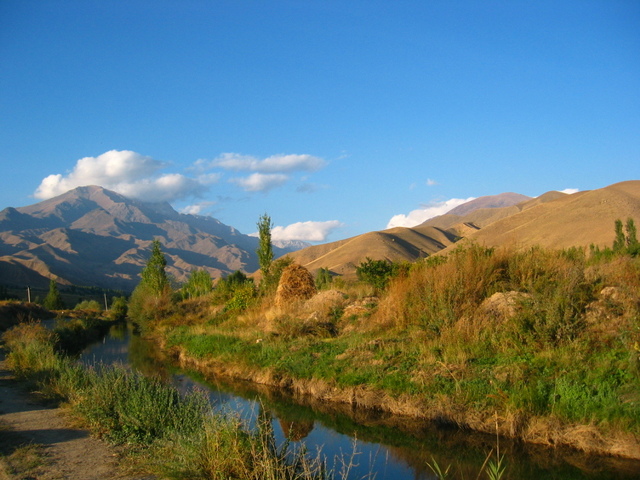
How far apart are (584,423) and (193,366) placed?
1596 cm

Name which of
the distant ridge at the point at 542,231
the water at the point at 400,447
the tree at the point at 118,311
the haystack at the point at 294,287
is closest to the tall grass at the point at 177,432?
the water at the point at 400,447

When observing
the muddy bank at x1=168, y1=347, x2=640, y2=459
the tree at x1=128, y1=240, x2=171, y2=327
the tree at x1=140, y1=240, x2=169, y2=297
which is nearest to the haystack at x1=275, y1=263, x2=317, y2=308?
the muddy bank at x1=168, y1=347, x2=640, y2=459

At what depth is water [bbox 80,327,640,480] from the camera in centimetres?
832

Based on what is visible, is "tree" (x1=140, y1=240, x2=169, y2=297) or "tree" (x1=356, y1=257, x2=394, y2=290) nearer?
"tree" (x1=356, y1=257, x2=394, y2=290)

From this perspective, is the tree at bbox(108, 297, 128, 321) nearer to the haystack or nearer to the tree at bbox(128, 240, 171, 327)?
the tree at bbox(128, 240, 171, 327)

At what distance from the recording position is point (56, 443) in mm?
8625

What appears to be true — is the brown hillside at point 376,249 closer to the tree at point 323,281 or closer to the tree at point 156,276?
the tree at point 323,281

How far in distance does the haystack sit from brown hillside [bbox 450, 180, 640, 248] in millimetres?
51879

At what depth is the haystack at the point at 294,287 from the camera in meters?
25.0

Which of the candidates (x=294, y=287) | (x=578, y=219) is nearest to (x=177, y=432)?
(x=294, y=287)

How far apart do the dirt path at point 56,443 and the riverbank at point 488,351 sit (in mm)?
6453

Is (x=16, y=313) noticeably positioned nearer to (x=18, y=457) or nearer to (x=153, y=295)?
(x=153, y=295)

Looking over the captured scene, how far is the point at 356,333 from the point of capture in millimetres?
16984

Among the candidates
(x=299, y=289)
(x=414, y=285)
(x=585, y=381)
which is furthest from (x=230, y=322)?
(x=585, y=381)
